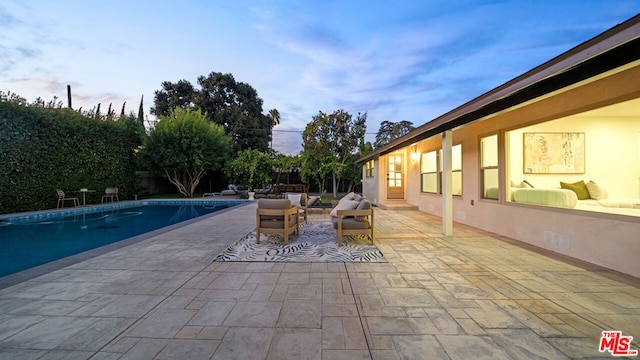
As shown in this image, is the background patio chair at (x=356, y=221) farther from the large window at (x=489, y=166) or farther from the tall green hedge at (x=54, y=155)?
the tall green hedge at (x=54, y=155)

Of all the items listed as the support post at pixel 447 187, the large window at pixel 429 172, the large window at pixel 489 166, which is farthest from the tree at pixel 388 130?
the support post at pixel 447 187

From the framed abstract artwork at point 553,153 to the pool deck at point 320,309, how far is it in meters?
2.38

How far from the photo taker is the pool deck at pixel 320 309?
1929mm

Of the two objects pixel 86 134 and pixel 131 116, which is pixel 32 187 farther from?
pixel 131 116

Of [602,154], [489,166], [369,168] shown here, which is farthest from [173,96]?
[602,154]

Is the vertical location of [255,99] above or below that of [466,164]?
above

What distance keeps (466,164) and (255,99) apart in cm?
2216

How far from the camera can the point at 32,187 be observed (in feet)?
33.3

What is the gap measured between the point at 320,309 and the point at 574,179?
20.5 feet

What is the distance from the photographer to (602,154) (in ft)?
17.7

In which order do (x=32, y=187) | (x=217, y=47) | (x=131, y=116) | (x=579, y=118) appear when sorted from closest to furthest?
(x=579, y=118) → (x=32, y=187) → (x=217, y=47) → (x=131, y=116)

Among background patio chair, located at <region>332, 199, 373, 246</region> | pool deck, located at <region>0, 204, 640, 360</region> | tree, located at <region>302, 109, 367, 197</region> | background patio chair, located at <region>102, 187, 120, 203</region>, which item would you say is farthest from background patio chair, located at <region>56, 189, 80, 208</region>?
background patio chair, located at <region>332, 199, 373, 246</region>

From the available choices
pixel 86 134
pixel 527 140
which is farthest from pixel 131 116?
pixel 527 140

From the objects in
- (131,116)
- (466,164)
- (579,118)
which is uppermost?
(131,116)
